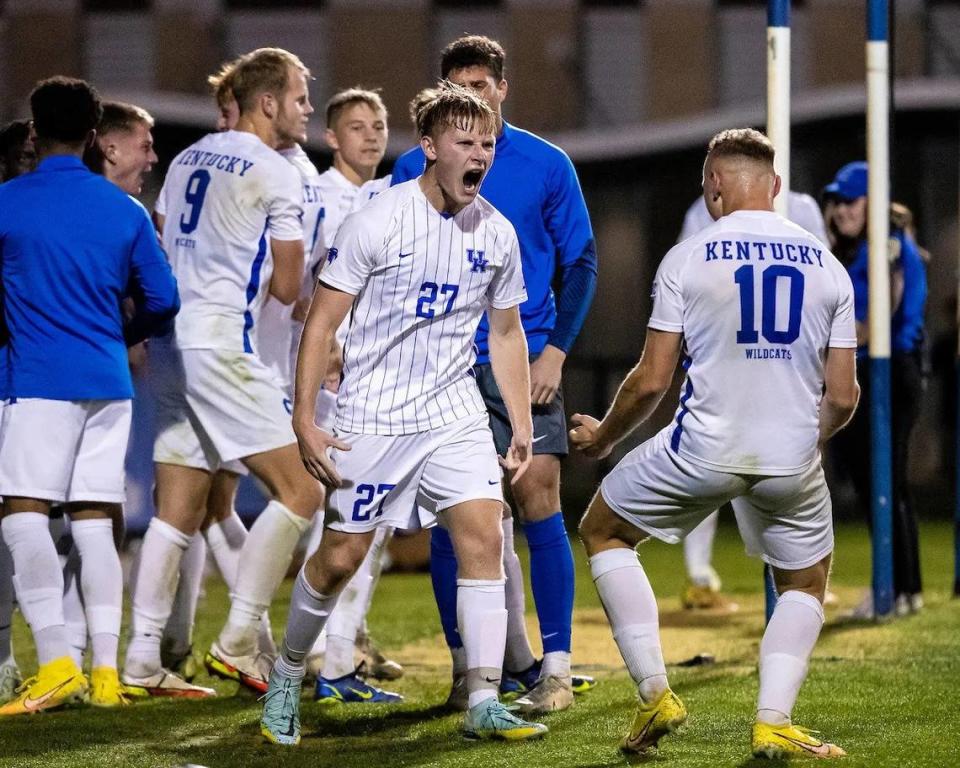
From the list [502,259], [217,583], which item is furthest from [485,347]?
[217,583]

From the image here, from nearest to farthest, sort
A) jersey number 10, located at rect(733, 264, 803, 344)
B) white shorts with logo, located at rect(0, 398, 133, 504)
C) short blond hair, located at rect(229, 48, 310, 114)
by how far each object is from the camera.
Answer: jersey number 10, located at rect(733, 264, 803, 344), white shorts with logo, located at rect(0, 398, 133, 504), short blond hair, located at rect(229, 48, 310, 114)

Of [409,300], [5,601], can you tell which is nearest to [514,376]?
[409,300]

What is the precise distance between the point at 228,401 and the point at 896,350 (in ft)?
13.2

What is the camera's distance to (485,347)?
622cm

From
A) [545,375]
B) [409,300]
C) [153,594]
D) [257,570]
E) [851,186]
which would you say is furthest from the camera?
[851,186]

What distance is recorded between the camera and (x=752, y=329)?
5.02 metres

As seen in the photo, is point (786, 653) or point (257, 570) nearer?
point (786, 653)

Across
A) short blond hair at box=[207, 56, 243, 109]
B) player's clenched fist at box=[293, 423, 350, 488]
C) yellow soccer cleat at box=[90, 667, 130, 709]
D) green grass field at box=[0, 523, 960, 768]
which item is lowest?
green grass field at box=[0, 523, 960, 768]

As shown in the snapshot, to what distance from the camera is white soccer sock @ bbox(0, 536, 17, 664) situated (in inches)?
263

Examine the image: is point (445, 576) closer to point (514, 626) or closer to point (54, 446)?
point (514, 626)

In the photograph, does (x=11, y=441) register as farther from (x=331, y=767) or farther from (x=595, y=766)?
(x=595, y=766)

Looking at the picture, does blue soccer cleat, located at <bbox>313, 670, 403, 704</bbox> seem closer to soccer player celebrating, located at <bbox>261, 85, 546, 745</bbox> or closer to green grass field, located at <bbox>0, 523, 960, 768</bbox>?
green grass field, located at <bbox>0, 523, 960, 768</bbox>

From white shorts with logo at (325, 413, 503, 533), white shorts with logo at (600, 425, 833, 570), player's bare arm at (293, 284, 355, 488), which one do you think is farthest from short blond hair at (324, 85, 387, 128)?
white shorts with logo at (600, 425, 833, 570)

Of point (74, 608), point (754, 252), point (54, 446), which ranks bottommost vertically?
point (74, 608)
